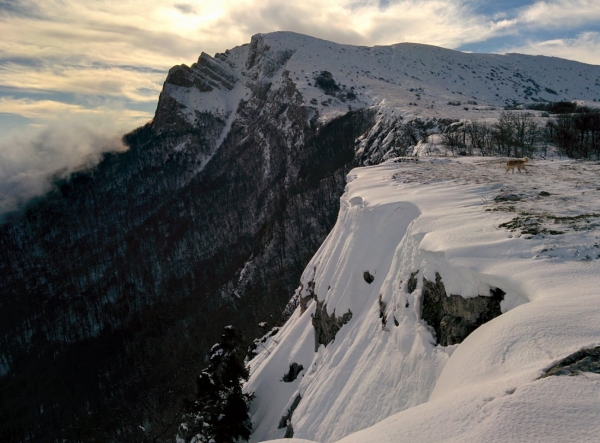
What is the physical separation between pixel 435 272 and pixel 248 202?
113535 mm

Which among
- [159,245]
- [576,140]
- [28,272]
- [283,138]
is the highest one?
[283,138]

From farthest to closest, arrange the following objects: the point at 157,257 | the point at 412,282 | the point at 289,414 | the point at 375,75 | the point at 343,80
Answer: the point at 375,75 < the point at 157,257 < the point at 343,80 < the point at 289,414 < the point at 412,282

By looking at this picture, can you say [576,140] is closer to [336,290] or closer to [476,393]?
[336,290]

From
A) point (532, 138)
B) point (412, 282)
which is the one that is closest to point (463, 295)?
point (412, 282)

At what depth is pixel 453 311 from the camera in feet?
29.7

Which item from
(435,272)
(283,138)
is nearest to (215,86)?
(283,138)

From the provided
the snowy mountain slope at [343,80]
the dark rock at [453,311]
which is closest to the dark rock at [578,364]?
the dark rock at [453,311]

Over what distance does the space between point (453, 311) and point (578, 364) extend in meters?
4.34

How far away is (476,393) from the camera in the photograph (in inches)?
197

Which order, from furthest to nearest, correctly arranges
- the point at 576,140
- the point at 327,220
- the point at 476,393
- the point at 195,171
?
the point at 195,171
the point at 327,220
the point at 576,140
the point at 476,393

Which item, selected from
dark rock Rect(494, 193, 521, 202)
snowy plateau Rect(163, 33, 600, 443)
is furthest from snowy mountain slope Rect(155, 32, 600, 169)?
dark rock Rect(494, 193, 521, 202)

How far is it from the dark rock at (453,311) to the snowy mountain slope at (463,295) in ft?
0.81

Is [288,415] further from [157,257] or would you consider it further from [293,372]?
[157,257]

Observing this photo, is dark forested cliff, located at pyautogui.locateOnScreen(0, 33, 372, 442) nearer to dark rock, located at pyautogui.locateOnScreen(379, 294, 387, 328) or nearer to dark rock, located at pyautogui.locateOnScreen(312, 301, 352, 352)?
dark rock, located at pyautogui.locateOnScreen(312, 301, 352, 352)
